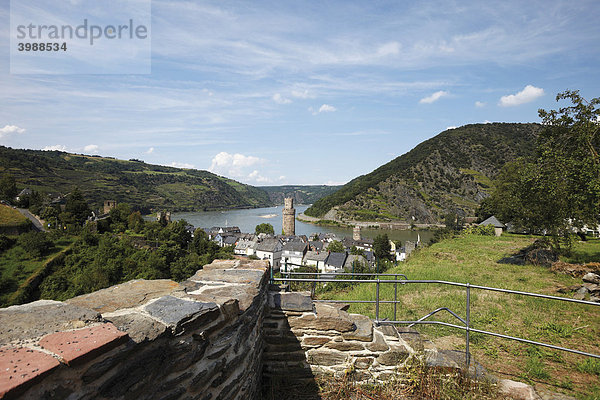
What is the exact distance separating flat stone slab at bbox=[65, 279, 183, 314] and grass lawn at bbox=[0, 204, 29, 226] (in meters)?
48.0

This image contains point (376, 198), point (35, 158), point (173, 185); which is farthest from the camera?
point (173, 185)

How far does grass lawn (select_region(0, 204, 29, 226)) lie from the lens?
36.4 m

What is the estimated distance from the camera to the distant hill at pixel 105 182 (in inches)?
4203

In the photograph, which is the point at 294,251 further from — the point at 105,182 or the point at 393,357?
the point at 105,182

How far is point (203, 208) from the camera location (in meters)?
160

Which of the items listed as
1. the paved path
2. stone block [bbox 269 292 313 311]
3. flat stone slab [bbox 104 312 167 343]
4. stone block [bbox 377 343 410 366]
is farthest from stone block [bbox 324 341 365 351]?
the paved path

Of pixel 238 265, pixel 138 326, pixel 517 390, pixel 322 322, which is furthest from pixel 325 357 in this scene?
pixel 138 326

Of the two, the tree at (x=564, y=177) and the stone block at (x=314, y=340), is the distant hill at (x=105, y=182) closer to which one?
the stone block at (x=314, y=340)

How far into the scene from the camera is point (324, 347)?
12.6 ft

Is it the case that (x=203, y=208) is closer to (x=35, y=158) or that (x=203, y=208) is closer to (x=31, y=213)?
(x=35, y=158)

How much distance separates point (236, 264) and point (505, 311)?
224 inches

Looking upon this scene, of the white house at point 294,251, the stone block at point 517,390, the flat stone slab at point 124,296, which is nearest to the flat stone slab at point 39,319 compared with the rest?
the flat stone slab at point 124,296

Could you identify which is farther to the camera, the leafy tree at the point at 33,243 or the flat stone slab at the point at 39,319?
the leafy tree at the point at 33,243

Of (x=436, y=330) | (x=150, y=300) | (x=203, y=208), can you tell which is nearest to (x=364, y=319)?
(x=436, y=330)
